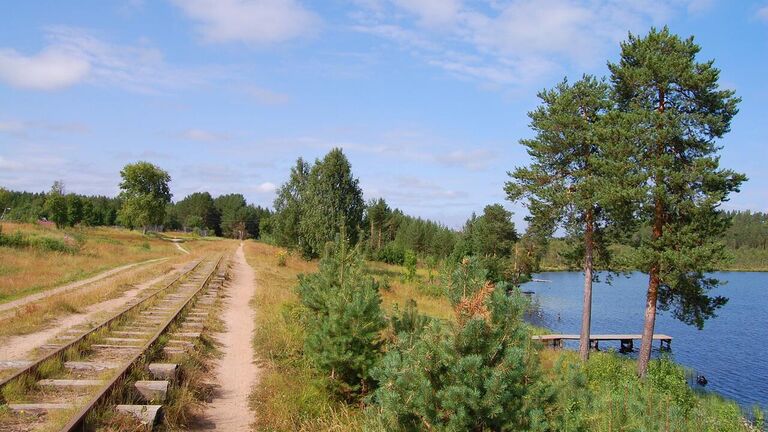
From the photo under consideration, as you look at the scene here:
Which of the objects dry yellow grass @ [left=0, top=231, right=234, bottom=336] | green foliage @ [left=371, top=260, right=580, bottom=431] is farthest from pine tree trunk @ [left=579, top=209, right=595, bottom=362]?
green foliage @ [left=371, top=260, right=580, bottom=431]

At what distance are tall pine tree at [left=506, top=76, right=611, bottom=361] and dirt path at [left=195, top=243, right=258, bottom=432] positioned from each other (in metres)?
12.8

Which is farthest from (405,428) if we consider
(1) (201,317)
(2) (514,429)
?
(1) (201,317)

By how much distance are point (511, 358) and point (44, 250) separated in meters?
33.9

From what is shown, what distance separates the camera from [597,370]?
18156 millimetres

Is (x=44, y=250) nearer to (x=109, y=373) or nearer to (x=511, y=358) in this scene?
(x=109, y=373)

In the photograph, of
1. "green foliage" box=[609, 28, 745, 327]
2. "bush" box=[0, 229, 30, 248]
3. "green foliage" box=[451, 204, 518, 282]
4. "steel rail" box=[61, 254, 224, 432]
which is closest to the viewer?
"steel rail" box=[61, 254, 224, 432]

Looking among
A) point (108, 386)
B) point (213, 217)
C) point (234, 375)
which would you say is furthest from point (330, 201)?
point (213, 217)

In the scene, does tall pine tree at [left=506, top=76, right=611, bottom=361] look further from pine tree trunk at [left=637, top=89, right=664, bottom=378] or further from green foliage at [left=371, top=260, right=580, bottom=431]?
green foliage at [left=371, top=260, right=580, bottom=431]

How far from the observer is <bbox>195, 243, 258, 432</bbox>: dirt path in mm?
7641

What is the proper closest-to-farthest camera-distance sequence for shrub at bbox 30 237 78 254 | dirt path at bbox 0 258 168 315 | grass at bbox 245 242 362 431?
grass at bbox 245 242 362 431, dirt path at bbox 0 258 168 315, shrub at bbox 30 237 78 254

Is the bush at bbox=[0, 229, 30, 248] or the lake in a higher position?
the bush at bbox=[0, 229, 30, 248]

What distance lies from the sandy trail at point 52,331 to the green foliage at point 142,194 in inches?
2215

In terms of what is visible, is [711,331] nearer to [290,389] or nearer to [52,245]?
[290,389]

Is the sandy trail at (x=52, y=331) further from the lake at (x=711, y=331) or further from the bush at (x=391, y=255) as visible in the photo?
the bush at (x=391, y=255)
